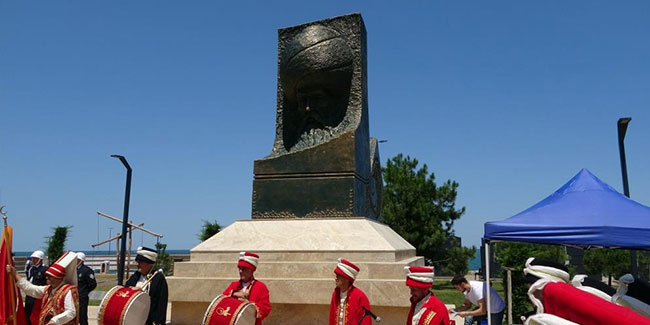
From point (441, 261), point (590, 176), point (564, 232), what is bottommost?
point (441, 261)

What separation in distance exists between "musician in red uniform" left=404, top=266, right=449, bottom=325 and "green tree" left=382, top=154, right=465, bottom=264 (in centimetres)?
2027

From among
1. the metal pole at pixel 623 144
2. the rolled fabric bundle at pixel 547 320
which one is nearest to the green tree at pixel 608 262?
the metal pole at pixel 623 144

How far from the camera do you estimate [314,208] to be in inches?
356

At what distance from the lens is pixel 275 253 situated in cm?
811

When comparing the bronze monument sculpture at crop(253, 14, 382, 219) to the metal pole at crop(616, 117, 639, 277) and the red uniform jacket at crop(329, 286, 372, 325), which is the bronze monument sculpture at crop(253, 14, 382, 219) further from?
the metal pole at crop(616, 117, 639, 277)

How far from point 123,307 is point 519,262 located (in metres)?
16.1

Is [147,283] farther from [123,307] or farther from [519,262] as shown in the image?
[519,262]

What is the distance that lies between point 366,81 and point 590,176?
17.0 ft

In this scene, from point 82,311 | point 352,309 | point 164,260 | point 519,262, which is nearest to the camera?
point 352,309

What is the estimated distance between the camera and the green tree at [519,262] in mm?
11180

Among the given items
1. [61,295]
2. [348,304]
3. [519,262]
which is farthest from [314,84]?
[519,262]

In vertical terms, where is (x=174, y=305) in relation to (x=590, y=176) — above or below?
below

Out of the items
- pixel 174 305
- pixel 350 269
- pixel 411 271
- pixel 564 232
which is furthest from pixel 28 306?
pixel 564 232

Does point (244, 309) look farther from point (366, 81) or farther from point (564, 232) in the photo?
point (366, 81)
